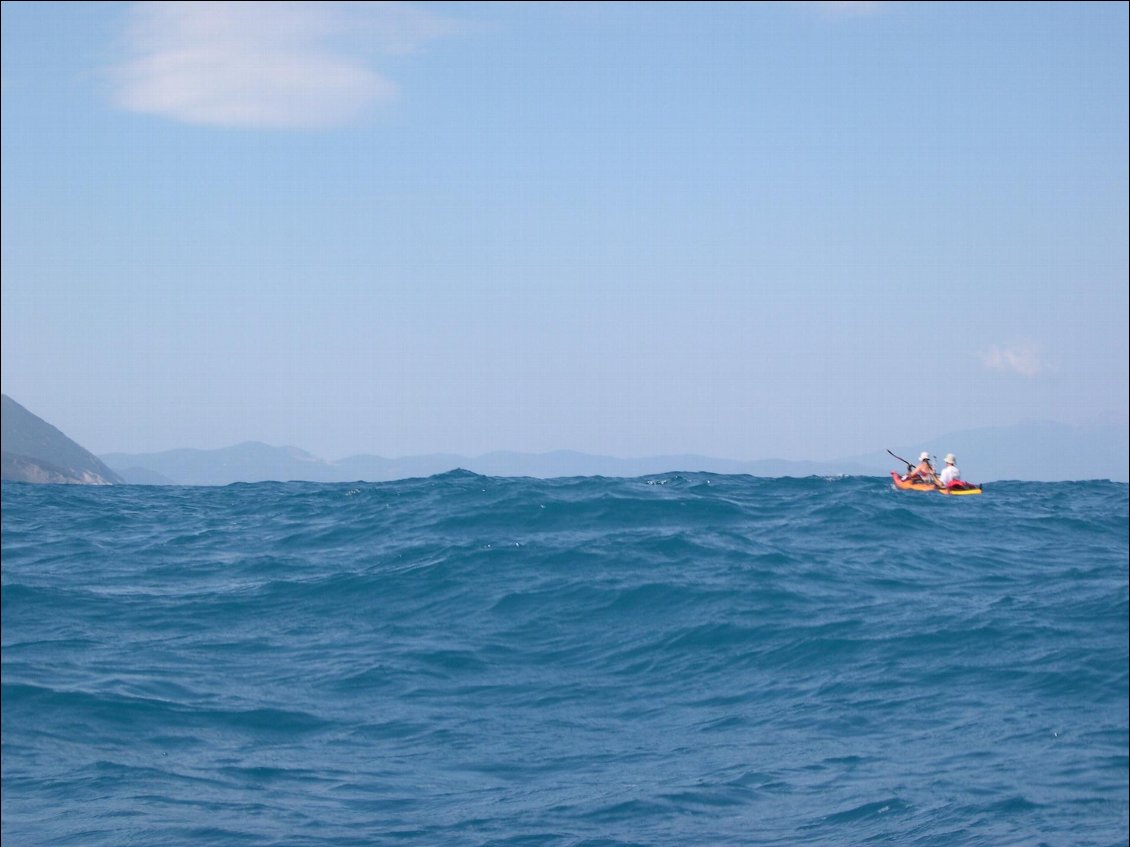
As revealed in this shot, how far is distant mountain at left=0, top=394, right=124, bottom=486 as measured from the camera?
20517 millimetres

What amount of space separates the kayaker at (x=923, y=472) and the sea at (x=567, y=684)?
27.6 feet

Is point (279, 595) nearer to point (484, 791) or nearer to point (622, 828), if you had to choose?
point (484, 791)

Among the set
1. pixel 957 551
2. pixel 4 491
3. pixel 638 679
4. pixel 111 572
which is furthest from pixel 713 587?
pixel 4 491

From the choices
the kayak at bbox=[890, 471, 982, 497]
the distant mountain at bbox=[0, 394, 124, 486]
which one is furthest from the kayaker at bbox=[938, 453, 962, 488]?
the distant mountain at bbox=[0, 394, 124, 486]

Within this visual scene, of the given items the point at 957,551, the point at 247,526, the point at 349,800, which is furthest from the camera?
the point at 247,526

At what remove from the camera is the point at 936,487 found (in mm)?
31484

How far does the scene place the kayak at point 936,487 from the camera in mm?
30844

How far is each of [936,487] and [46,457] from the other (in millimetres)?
24880

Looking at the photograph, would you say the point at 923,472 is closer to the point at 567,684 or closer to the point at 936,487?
the point at 936,487

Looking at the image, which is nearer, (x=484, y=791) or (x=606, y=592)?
(x=484, y=791)

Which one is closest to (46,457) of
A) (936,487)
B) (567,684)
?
(567,684)

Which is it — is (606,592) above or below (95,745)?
→ above

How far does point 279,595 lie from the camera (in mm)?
18094

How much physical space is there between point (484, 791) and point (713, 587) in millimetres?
7578
